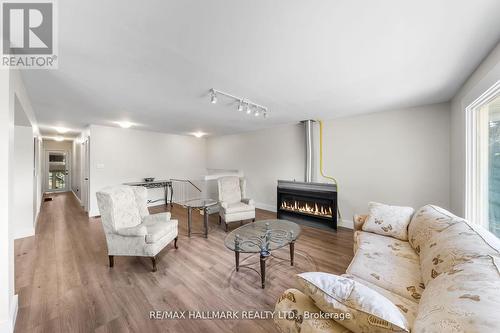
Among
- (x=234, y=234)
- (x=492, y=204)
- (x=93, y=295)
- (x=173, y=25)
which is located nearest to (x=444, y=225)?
(x=492, y=204)

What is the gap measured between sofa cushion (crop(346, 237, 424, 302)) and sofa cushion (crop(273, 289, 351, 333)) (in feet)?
2.51

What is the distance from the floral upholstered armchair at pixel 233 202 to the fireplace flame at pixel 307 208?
93 cm

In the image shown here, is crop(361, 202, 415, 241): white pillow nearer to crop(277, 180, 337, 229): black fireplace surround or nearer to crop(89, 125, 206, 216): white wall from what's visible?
crop(277, 180, 337, 229): black fireplace surround

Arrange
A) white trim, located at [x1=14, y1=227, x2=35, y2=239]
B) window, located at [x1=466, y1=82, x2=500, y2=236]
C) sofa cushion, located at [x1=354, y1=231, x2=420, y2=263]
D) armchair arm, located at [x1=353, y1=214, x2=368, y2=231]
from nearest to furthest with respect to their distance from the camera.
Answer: sofa cushion, located at [x1=354, y1=231, x2=420, y2=263] < window, located at [x1=466, y1=82, x2=500, y2=236] < armchair arm, located at [x1=353, y1=214, x2=368, y2=231] < white trim, located at [x1=14, y1=227, x2=35, y2=239]

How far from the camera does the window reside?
1.96 meters

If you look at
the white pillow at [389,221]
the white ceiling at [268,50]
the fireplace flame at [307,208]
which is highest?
the white ceiling at [268,50]

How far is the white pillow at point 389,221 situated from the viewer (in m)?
2.18

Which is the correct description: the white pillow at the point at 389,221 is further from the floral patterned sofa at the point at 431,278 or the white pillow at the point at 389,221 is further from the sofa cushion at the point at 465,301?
the sofa cushion at the point at 465,301

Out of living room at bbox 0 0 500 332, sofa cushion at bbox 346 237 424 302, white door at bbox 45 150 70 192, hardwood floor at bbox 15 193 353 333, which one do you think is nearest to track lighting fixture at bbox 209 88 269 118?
living room at bbox 0 0 500 332

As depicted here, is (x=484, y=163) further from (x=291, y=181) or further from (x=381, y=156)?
(x=291, y=181)

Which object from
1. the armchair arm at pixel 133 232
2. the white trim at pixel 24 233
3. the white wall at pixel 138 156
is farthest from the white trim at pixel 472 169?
the white trim at pixel 24 233

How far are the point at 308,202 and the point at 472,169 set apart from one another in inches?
97.5

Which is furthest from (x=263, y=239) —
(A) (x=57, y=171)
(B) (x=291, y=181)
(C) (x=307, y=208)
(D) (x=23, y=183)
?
(A) (x=57, y=171)

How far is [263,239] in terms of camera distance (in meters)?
2.30
